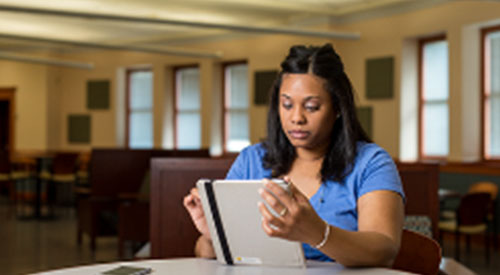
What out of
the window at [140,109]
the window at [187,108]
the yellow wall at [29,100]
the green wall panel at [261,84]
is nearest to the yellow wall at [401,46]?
the green wall panel at [261,84]

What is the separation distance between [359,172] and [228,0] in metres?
7.30

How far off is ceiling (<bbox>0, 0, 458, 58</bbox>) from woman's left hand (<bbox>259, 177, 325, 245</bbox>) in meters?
6.94

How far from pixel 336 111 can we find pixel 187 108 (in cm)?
999

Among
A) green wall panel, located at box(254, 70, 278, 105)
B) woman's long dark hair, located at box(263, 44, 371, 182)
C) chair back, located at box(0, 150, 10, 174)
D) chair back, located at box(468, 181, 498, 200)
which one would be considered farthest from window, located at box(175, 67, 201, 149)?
woman's long dark hair, located at box(263, 44, 371, 182)

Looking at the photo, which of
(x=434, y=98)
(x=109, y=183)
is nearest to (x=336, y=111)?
(x=109, y=183)

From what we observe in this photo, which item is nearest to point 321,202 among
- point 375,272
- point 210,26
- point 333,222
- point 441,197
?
point 333,222

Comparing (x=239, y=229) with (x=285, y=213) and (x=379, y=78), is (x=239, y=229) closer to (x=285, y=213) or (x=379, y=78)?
(x=285, y=213)

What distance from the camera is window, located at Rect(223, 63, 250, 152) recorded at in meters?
10.9

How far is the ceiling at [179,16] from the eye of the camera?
27.1 ft

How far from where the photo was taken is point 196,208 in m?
1.59

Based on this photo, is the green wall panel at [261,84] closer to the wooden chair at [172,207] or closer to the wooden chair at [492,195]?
the wooden chair at [492,195]

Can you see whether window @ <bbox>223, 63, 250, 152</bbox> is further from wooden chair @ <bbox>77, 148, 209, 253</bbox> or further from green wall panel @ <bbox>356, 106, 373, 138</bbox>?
wooden chair @ <bbox>77, 148, 209, 253</bbox>

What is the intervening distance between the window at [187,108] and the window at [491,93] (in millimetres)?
5459

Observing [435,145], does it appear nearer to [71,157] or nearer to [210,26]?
[210,26]
